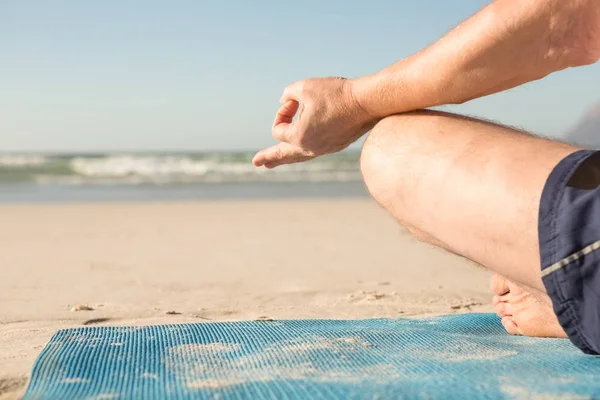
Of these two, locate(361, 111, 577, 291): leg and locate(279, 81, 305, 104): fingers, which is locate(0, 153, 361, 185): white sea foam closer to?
locate(279, 81, 305, 104): fingers

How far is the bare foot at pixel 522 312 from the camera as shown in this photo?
2.08m

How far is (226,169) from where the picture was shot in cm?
2058

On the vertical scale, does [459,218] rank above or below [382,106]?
below

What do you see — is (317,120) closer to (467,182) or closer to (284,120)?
(284,120)

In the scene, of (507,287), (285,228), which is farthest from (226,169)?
(507,287)

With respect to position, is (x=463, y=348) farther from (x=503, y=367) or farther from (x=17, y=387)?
(x=17, y=387)

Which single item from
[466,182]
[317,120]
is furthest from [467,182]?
[317,120]

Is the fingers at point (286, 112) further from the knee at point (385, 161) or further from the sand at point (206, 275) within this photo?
the sand at point (206, 275)

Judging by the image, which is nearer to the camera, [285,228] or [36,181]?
[285,228]

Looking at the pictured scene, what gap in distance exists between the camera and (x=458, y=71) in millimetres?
1703

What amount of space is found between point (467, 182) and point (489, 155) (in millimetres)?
79

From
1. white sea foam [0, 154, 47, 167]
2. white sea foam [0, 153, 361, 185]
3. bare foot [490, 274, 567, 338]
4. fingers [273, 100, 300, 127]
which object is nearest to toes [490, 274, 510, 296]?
bare foot [490, 274, 567, 338]

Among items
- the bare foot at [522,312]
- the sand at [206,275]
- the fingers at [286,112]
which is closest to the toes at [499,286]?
the bare foot at [522,312]

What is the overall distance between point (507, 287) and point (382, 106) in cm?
78
